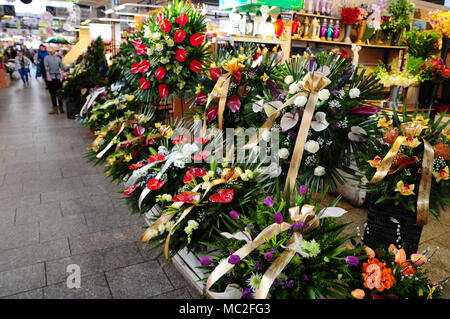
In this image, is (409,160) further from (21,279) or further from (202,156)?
(21,279)

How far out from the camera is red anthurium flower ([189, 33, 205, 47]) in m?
2.31

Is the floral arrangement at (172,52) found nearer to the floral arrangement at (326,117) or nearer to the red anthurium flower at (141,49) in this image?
the red anthurium flower at (141,49)

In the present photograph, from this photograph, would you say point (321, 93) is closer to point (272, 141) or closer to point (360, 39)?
point (272, 141)

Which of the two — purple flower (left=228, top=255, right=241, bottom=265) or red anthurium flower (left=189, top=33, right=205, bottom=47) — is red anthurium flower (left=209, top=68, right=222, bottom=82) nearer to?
red anthurium flower (left=189, top=33, right=205, bottom=47)

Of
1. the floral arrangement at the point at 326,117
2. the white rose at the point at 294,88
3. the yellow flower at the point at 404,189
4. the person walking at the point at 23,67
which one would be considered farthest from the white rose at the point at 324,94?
the person walking at the point at 23,67

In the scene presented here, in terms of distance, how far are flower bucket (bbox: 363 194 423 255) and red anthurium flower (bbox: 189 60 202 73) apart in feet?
4.31

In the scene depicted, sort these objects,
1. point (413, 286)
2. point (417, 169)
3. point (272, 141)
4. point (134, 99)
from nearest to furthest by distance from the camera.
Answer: point (413, 286)
point (417, 169)
point (272, 141)
point (134, 99)

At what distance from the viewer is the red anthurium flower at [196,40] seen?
7.59 feet

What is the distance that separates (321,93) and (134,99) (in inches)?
72.8

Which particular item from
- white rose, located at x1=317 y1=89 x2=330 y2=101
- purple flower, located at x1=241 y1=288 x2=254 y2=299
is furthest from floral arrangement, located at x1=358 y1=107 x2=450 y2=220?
purple flower, located at x1=241 y1=288 x2=254 y2=299

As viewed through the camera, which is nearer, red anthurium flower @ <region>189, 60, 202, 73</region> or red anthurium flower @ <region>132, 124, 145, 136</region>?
red anthurium flower @ <region>189, 60, 202, 73</region>

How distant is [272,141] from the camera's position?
1670 millimetres

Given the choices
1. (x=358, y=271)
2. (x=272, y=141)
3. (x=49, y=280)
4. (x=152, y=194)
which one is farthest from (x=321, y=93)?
(x=49, y=280)
